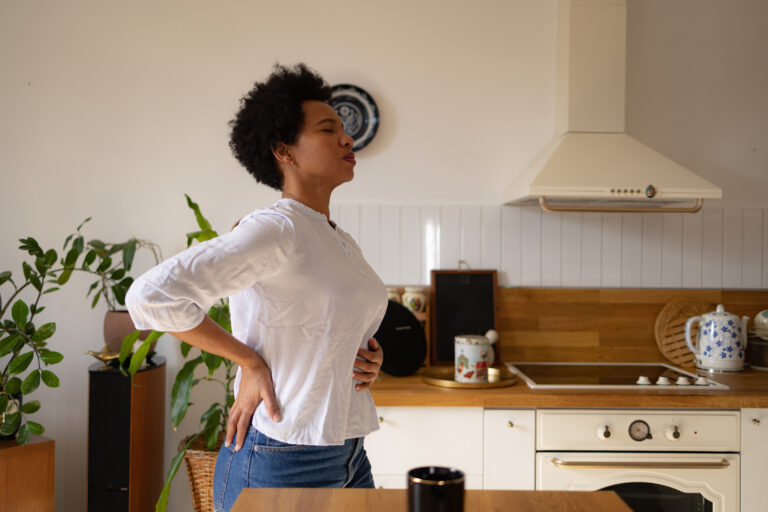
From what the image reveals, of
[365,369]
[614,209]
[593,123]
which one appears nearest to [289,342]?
[365,369]

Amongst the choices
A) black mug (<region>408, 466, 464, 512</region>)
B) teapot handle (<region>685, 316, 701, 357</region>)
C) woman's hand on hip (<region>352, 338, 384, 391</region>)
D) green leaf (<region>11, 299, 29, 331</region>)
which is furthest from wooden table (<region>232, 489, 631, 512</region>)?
teapot handle (<region>685, 316, 701, 357</region>)

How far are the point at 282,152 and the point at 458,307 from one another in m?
1.46

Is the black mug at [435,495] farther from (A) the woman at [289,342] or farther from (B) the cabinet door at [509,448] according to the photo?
(B) the cabinet door at [509,448]

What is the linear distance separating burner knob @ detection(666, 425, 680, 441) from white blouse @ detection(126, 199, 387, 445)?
47.7 inches

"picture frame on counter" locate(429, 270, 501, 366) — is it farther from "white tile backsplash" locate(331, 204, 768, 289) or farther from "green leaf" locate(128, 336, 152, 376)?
"green leaf" locate(128, 336, 152, 376)

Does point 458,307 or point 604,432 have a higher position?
point 458,307

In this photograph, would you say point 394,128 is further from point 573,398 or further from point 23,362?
point 23,362

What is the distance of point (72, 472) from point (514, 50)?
7.77ft

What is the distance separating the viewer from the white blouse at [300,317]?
3.06 ft

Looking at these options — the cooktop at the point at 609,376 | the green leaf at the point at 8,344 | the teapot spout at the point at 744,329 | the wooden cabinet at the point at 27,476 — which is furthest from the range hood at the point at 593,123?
the wooden cabinet at the point at 27,476

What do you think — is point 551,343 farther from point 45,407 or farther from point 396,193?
point 45,407

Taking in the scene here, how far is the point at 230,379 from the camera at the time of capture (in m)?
2.25

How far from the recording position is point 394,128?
2.52 m

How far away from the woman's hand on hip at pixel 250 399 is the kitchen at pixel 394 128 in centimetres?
152
